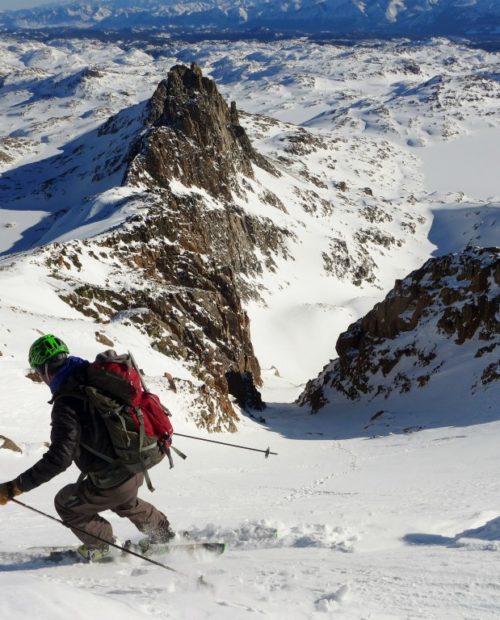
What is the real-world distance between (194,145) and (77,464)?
256 feet

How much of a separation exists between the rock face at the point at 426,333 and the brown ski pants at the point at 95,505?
24872 millimetres

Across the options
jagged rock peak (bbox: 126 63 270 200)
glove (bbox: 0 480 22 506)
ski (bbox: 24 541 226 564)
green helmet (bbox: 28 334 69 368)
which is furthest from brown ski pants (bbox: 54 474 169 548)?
jagged rock peak (bbox: 126 63 270 200)

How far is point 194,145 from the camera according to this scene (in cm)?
8031

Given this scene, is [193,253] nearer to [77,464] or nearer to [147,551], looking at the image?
[147,551]

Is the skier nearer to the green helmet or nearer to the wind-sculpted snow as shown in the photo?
the green helmet

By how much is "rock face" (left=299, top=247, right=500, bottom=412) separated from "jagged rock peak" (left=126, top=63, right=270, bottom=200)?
132ft

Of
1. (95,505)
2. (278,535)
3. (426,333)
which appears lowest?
(426,333)

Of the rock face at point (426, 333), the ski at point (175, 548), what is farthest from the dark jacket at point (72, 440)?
the rock face at point (426, 333)

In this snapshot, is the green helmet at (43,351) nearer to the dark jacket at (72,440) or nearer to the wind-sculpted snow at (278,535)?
the dark jacket at (72,440)

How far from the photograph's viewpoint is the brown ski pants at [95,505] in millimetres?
6055

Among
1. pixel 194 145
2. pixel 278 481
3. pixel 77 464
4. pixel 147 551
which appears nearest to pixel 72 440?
pixel 77 464

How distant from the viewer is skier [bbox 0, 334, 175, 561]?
5.55m

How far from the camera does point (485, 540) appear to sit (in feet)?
20.6

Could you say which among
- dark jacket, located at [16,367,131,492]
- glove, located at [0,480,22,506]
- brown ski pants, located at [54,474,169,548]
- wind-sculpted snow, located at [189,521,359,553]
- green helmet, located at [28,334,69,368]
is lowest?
wind-sculpted snow, located at [189,521,359,553]
